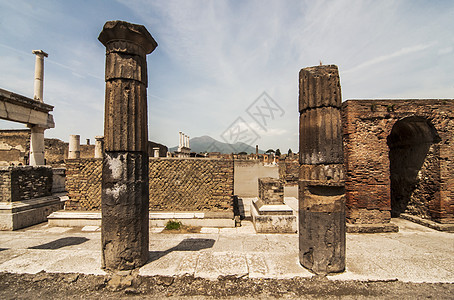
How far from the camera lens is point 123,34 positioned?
145 inches

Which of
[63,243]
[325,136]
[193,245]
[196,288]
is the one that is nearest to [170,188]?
[193,245]

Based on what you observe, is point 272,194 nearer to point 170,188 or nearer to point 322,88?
point 170,188

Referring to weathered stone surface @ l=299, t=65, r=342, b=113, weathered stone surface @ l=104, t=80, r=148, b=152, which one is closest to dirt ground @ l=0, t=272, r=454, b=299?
weathered stone surface @ l=104, t=80, r=148, b=152

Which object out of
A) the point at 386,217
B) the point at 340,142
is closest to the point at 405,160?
the point at 386,217

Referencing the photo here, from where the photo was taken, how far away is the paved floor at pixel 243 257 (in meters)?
3.51

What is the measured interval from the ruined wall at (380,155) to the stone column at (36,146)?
1174cm

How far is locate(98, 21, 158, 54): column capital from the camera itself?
363 cm

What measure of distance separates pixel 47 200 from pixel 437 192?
13479 millimetres

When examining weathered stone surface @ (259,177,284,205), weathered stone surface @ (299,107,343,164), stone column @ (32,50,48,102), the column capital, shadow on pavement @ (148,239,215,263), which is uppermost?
stone column @ (32,50,48,102)

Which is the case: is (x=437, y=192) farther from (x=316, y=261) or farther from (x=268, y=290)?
(x=268, y=290)

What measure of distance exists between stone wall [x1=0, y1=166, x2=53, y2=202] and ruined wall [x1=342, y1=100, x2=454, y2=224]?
10671mm

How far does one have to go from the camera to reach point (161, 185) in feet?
25.3

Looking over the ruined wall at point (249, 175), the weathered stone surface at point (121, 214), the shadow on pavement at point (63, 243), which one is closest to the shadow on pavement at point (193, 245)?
the weathered stone surface at point (121, 214)

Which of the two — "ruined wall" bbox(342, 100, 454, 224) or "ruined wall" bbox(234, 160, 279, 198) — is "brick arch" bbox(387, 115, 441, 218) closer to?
"ruined wall" bbox(342, 100, 454, 224)
